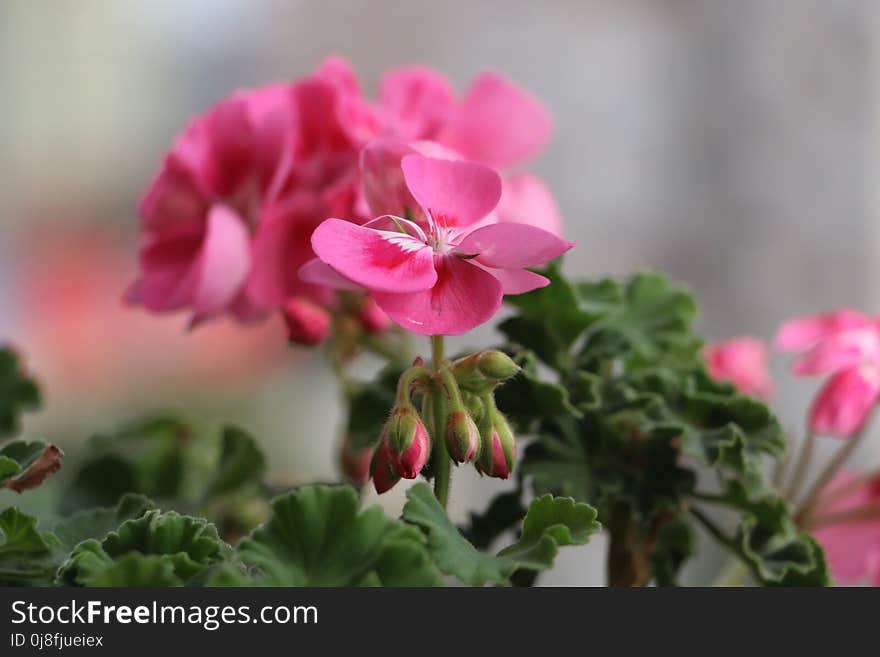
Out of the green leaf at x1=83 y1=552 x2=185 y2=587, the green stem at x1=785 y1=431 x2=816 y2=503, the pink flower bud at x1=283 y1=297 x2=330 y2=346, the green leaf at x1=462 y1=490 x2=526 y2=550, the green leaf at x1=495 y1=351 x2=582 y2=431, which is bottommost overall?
the green leaf at x1=83 y1=552 x2=185 y2=587

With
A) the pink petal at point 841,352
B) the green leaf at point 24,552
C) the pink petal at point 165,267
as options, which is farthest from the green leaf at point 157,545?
the pink petal at point 841,352

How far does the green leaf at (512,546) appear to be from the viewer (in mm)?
363

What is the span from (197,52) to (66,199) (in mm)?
521

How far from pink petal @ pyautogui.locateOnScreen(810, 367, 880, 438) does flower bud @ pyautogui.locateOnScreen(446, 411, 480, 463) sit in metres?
0.31

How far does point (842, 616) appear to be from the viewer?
13.6 inches

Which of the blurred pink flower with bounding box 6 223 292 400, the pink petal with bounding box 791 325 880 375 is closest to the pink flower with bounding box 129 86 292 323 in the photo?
the pink petal with bounding box 791 325 880 375

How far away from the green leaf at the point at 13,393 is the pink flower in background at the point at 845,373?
0.48m

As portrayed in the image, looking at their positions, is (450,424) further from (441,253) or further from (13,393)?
(13,393)

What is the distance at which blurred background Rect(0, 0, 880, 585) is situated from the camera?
81.1 inches

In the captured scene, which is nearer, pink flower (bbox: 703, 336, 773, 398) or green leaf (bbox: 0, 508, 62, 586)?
green leaf (bbox: 0, 508, 62, 586)

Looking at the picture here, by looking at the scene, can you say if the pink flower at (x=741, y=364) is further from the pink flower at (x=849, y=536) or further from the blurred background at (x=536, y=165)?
the blurred background at (x=536, y=165)

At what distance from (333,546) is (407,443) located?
0.05 metres

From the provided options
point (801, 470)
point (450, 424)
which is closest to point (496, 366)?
point (450, 424)

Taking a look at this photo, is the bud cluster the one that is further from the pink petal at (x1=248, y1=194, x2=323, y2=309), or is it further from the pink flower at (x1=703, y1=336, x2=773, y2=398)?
the pink flower at (x1=703, y1=336, x2=773, y2=398)
